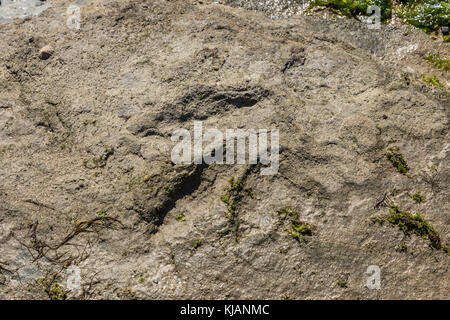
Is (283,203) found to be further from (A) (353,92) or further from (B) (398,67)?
(B) (398,67)

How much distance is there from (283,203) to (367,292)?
28.8 inches

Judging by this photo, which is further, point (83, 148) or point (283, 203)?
point (83, 148)

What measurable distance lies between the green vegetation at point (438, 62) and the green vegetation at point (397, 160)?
1.14 m

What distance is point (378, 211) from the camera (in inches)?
108

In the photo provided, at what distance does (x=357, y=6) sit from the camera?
13.0ft

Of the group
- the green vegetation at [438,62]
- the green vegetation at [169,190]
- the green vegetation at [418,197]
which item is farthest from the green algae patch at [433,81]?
the green vegetation at [169,190]

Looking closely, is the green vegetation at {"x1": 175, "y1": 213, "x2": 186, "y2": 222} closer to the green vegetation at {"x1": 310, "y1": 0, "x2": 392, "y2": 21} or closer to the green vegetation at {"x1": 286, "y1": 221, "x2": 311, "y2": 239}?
the green vegetation at {"x1": 286, "y1": 221, "x2": 311, "y2": 239}

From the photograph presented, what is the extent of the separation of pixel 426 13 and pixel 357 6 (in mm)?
632

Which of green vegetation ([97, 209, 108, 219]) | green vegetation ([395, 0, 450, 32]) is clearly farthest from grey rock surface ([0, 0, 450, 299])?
green vegetation ([395, 0, 450, 32])

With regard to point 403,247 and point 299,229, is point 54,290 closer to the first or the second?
point 299,229

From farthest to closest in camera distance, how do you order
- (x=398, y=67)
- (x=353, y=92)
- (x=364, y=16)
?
(x=364, y=16) < (x=398, y=67) < (x=353, y=92)

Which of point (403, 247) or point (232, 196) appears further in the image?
point (232, 196)

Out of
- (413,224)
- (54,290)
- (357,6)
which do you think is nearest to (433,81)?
(357,6)

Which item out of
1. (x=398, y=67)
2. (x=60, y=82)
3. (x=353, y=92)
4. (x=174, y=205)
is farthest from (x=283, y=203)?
(x=60, y=82)
